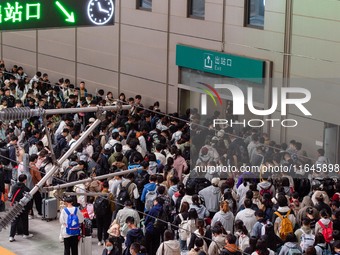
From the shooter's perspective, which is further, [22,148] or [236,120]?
[236,120]

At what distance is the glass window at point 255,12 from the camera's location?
2366 centimetres

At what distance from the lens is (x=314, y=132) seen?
22.5 m

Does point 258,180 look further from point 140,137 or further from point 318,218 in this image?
point 140,137

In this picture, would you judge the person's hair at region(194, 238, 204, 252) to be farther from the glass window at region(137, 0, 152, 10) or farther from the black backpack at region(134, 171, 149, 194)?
the glass window at region(137, 0, 152, 10)

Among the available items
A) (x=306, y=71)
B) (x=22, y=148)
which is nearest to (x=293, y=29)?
(x=306, y=71)

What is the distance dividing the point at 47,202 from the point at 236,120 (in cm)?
646

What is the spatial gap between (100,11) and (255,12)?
999 centimetres

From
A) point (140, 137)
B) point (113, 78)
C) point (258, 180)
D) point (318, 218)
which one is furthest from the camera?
point (113, 78)

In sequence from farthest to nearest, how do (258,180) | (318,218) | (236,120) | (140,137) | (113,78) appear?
(113,78) → (236,120) → (140,137) → (258,180) → (318,218)

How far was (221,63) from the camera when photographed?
24.4 meters

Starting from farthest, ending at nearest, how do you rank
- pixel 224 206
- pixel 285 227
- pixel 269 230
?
pixel 224 206, pixel 285 227, pixel 269 230

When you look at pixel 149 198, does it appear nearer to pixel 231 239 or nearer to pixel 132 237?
pixel 132 237

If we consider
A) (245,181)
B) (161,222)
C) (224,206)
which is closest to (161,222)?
(161,222)

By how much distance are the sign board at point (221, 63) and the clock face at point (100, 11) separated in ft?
30.2
